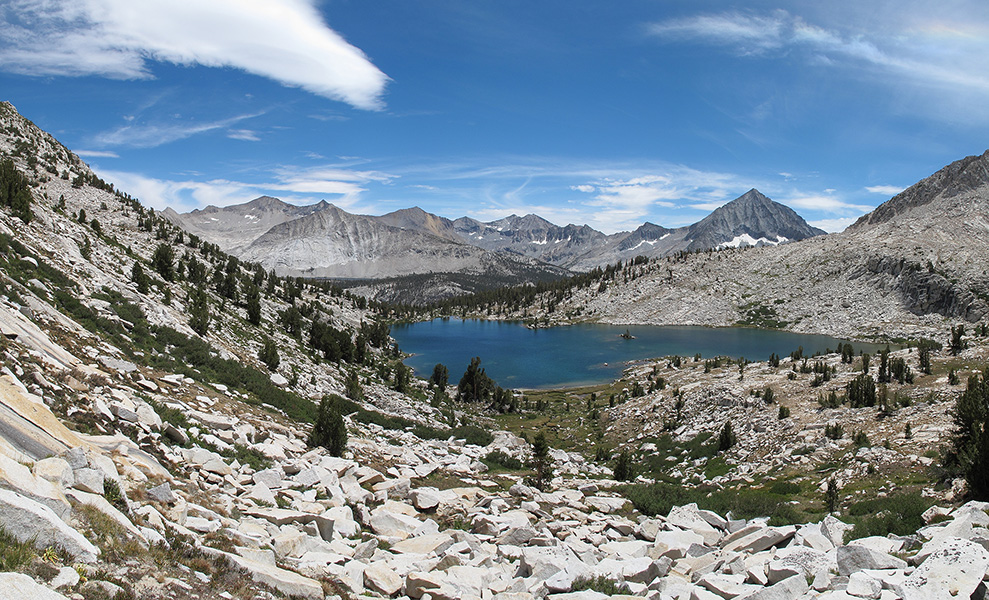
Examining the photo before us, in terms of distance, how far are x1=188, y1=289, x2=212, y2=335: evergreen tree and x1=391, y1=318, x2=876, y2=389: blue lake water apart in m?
49.8

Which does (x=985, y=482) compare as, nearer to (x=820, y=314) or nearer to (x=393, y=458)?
(x=393, y=458)

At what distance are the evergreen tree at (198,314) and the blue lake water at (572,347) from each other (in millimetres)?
49814

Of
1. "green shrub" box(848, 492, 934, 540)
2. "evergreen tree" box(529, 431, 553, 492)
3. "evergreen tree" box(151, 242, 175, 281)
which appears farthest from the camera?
"evergreen tree" box(151, 242, 175, 281)

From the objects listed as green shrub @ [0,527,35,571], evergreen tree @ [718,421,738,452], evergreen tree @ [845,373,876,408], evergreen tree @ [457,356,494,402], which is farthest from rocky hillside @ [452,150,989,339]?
green shrub @ [0,527,35,571]

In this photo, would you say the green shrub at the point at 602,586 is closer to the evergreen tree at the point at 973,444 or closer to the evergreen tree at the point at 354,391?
the evergreen tree at the point at 973,444

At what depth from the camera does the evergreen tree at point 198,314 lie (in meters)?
33.1

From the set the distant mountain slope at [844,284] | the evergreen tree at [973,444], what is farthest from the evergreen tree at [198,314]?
the distant mountain slope at [844,284]

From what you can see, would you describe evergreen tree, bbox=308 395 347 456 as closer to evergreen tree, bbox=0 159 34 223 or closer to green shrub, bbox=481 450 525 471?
green shrub, bbox=481 450 525 471

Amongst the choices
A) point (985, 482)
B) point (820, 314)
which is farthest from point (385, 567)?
point (820, 314)

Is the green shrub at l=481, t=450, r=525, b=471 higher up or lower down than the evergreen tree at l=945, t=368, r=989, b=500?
lower down

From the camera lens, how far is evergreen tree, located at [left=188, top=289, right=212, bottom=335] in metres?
33.1

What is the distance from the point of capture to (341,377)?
44.5 m

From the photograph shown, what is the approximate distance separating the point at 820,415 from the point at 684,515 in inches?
745

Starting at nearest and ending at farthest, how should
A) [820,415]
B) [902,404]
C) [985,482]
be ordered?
[985,482]
[902,404]
[820,415]
